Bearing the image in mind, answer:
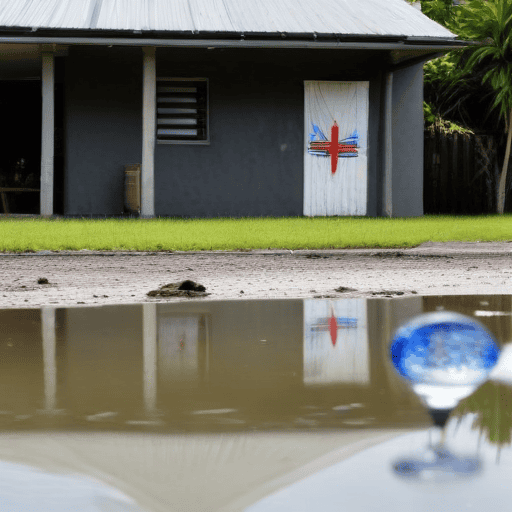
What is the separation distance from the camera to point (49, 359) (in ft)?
17.0

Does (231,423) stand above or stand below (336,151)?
below

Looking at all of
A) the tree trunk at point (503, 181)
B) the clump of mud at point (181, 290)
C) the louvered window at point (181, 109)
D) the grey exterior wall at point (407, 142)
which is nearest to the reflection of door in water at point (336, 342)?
the clump of mud at point (181, 290)

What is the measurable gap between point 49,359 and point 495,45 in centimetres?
1711

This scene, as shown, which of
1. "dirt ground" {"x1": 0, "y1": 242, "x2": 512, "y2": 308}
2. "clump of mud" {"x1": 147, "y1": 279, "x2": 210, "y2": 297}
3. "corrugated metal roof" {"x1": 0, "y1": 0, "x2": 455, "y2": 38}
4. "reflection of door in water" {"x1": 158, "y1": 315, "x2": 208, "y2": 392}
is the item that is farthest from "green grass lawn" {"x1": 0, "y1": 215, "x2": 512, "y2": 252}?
"reflection of door in water" {"x1": 158, "y1": 315, "x2": 208, "y2": 392}

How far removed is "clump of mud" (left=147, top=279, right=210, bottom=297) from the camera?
7688 mm

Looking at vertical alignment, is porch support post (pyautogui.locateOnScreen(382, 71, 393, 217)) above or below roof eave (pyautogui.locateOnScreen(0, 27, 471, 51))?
below

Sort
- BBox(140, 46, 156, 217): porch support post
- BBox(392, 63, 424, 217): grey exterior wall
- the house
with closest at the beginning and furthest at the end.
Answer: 1. BBox(140, 46, 156, 217): porch support post
2. the house
3. BBox(392, 63, 424, 217): grey exterior wall

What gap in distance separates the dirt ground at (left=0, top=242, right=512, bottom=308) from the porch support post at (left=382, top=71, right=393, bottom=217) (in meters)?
6.77

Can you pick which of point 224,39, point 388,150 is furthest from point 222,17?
point 388,150

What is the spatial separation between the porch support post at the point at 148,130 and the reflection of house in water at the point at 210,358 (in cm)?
927

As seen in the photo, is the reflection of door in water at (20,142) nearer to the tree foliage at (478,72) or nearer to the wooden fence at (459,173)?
the wooden fence at (459,173)

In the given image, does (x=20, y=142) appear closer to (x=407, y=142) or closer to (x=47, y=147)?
(x=47, y=147)

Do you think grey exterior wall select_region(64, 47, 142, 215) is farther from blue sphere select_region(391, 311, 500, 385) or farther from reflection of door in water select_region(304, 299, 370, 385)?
blue sphere select_region(391, 311, 500, 385)

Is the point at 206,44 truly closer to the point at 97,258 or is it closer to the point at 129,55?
the point at 129,55
